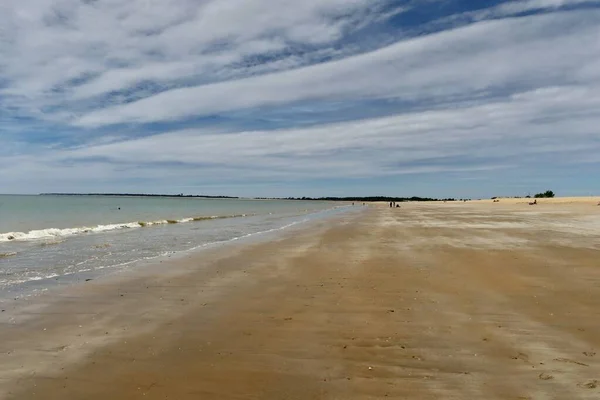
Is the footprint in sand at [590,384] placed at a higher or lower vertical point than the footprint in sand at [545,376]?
higher

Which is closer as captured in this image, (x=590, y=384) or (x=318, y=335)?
(x=590, y=384)

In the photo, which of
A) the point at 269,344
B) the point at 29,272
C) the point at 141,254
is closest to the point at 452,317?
the point at 269,344

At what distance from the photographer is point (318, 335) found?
6320 millimetres

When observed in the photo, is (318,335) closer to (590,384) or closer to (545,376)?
(545,376)

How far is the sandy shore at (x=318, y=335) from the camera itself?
4656mm

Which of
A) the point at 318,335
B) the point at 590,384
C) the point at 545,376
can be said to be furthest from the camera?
the point at 318,335

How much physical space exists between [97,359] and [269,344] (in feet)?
6.96

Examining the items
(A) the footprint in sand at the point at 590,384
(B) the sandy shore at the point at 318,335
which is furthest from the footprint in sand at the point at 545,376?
(A) the footprint in sand at the point at 590,384

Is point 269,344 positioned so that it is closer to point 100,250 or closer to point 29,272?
point 29,272

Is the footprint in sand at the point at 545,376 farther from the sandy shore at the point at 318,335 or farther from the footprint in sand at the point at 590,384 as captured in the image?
the footprint in sand at the point at 590,384

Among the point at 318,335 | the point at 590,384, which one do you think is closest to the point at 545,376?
the point at 590,384

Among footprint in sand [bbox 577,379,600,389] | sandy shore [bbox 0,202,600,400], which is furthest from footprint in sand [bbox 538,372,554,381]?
footprint in sand [bbox 577,379,600,389]

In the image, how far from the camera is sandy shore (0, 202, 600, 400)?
4656 millimetres

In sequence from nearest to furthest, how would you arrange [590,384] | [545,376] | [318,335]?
[590,384], [545,376], [318,335]
